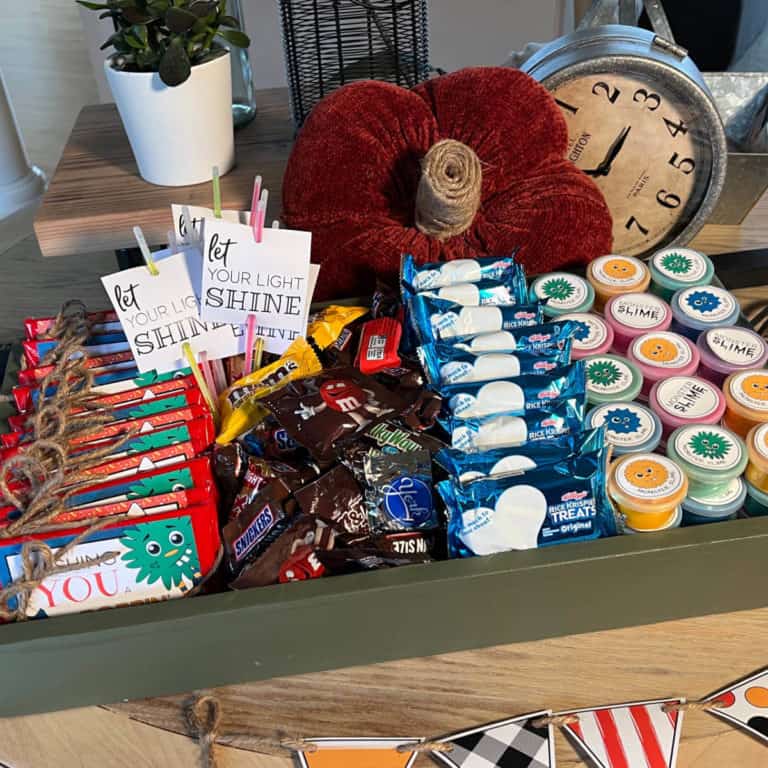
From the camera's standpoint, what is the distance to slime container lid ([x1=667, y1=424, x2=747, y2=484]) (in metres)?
0.82

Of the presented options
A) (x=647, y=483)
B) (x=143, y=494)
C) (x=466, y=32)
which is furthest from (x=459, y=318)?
(x=466, y=32)

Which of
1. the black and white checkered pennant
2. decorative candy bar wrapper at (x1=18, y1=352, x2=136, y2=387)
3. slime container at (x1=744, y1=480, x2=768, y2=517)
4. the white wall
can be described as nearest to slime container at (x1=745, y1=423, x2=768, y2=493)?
slime container at (x1=744, y1=480, x2=768, y2=517)

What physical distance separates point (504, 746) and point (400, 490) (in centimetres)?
29

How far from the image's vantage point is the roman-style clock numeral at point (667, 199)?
4.22ft

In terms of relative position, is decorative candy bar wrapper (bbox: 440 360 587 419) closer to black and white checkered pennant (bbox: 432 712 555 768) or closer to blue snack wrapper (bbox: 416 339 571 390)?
blue snack wrapper (bbox: 416 339 571 390)

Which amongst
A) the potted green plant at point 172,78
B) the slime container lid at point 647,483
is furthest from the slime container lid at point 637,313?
the potted green plant at point 172,78

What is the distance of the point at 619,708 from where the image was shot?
841 millimetres

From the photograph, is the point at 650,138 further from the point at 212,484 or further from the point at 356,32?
the point at 212,484

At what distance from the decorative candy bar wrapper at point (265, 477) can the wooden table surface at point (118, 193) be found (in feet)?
1.70

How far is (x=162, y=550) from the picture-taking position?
0.78 m

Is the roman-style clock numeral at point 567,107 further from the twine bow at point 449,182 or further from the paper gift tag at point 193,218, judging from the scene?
the paper gift tag at point 193,218

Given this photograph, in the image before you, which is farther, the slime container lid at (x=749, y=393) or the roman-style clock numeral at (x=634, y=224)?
the roman-style clock numeral at (x=634, y=224)

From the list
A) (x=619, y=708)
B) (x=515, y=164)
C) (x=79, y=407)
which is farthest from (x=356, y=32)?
(x=619, y=708)

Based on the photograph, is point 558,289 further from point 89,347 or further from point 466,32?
point 466,32
